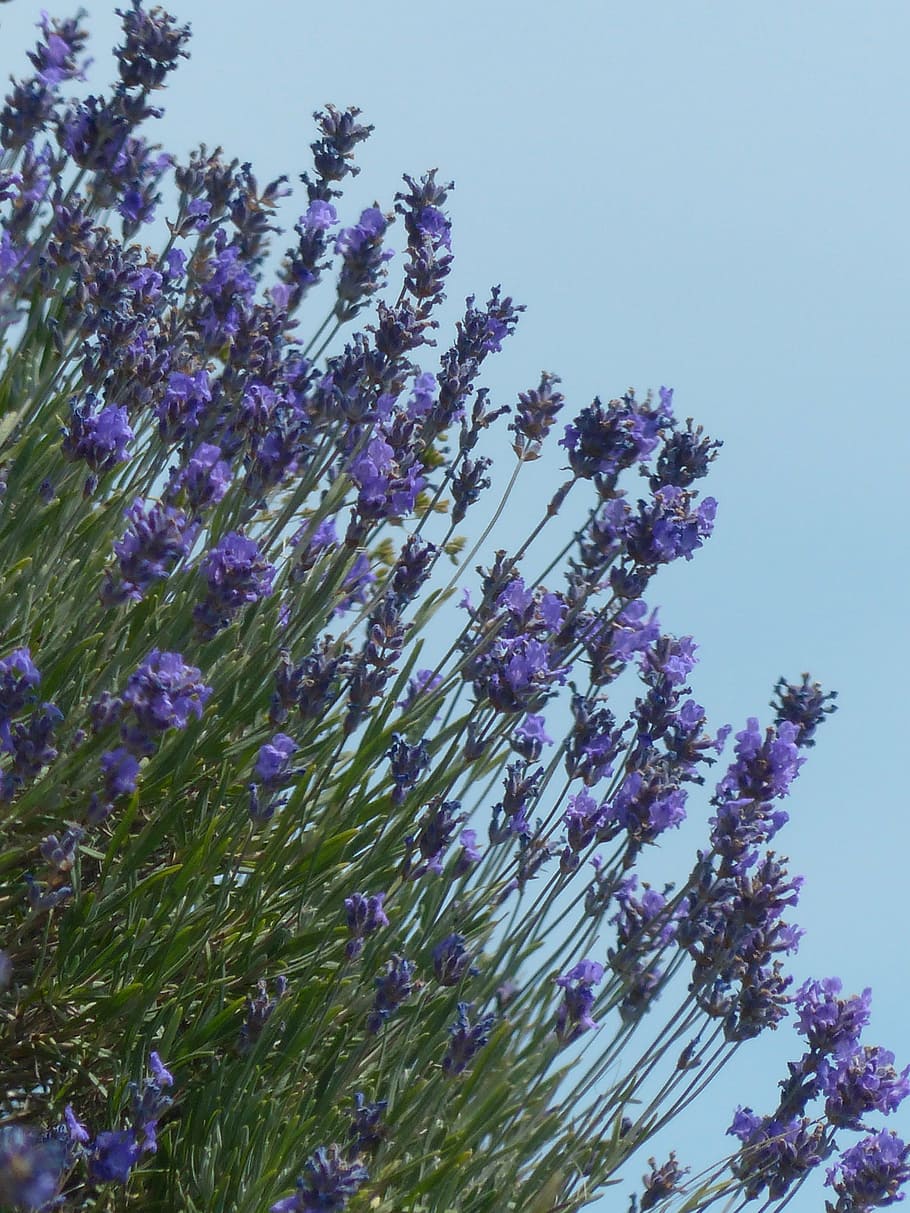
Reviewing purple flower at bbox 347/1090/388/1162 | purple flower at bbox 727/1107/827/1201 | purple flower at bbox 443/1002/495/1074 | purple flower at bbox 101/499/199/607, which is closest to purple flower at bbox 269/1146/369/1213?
purple flower at bbox 347/1090/388/1162

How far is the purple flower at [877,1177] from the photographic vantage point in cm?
307

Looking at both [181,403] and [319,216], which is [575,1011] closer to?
[181,403]

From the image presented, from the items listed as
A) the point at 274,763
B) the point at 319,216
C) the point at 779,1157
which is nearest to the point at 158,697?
the point at 274,763

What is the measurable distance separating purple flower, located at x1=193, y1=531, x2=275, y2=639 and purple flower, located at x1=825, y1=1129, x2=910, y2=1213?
191cm

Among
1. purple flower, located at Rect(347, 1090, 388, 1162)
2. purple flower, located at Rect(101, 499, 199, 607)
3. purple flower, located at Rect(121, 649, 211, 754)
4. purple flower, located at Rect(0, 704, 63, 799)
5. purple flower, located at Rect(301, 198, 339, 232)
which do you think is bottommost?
purple flower, located at Rect(347, 1090, 388, 1162)

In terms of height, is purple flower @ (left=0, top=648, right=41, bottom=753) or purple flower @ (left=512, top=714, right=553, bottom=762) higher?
purple flower @ (left=512, top=714, right=553, bottom=762)

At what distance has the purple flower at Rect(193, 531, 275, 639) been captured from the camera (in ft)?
7.87

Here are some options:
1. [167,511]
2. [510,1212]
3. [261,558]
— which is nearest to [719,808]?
[510,1212]

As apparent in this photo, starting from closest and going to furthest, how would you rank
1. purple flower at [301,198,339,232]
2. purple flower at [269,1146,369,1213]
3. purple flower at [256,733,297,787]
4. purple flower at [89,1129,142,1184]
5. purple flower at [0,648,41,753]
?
purple flower at [269,1146,369,1213]
purple flower at [89,1129,142,1184]
purple flower at [0,648,41,753]
purple flower at [256,733,297,787]
purple flower at [301,198,339,232]

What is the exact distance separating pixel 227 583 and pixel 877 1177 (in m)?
1.97

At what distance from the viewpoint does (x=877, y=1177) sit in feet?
10.1

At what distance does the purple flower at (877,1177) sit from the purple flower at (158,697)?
6.15 ft

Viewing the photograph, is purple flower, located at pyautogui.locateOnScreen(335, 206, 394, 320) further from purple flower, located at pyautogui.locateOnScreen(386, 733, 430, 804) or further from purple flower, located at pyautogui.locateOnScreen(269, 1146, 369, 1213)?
purple flower, located at pyautogui.locateOnScreen(269, 1146, 369, 1213)

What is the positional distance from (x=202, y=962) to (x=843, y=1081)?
1397 millimetres
